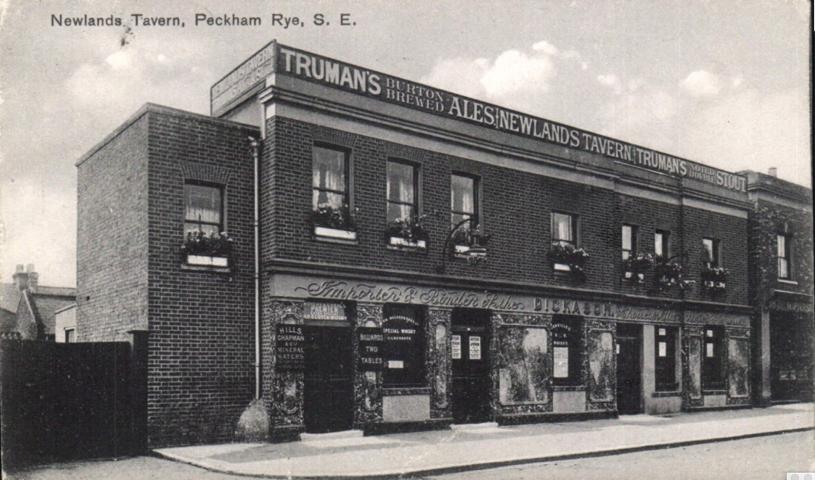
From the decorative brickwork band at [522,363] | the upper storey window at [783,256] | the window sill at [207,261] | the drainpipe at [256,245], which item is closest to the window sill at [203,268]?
the window sill at [207,261]

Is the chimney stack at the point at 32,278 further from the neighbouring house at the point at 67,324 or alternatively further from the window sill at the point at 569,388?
the window sill at the point at 569,388

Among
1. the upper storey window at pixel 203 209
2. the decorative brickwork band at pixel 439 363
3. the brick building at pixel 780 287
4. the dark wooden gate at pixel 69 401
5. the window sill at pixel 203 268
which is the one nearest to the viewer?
the dark wooden gate at pixel 69 401

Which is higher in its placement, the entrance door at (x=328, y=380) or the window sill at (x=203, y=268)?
the window sill at (x=203, y=268)

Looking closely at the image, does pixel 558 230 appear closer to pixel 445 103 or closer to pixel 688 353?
pixel 445 103

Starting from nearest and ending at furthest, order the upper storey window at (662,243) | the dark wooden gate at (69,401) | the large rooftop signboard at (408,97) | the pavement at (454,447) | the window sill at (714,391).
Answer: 1. the pavement at (454,447)
2. the dark wooden gate at (69,401)
3. the large rooftop signboard at (408,97)
4. the upper storey window at (662,243)
5. the window sill at (714,391)

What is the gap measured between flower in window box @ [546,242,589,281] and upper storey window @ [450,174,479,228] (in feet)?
9.16

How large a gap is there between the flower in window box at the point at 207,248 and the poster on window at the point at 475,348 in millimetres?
6354

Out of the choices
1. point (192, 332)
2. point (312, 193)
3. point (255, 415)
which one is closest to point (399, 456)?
point (255, 415)

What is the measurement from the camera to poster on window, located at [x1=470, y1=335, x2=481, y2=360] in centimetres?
1841

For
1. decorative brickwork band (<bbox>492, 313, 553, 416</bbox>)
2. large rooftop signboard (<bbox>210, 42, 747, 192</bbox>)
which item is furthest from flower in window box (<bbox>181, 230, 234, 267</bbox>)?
decorative brickwork band (<bbox>492, 313, 553, 416</bbox>)

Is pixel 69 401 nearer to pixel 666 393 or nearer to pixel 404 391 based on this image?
pixel 404 391

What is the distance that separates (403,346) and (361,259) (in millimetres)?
2260

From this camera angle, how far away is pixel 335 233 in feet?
52.6

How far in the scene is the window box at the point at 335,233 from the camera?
51.8 feet
